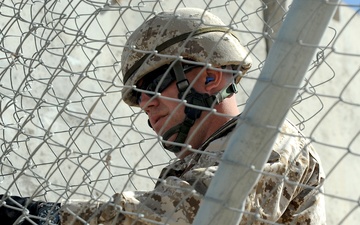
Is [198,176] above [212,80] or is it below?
below

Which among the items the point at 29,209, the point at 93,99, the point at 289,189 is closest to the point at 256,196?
the point at 289,189

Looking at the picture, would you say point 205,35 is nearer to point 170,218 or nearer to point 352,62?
point 170,218

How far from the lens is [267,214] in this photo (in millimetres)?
3111

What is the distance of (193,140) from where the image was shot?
3.50 metres

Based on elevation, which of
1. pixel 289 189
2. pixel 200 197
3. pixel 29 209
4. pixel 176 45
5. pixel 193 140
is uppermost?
pixel 176 45

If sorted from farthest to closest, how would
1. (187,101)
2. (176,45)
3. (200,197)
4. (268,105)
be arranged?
(176,45), (187,101), (200,197), (268,105)

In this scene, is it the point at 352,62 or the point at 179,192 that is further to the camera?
the point at 352,62

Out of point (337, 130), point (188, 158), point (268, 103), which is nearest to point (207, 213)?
point (268, 103)

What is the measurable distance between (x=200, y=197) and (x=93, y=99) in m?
2.82

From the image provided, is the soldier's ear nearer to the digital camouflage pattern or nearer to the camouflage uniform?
the camouflage uniform

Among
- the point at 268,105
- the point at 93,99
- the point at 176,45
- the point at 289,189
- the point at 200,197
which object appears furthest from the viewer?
the point at 93,99

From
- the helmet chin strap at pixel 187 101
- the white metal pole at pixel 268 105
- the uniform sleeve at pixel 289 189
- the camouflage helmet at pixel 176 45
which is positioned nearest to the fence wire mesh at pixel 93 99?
the camouflage helmet at pixel 176 45

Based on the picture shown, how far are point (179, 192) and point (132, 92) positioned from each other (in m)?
0.76

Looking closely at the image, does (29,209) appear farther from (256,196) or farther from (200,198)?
(256,196)
